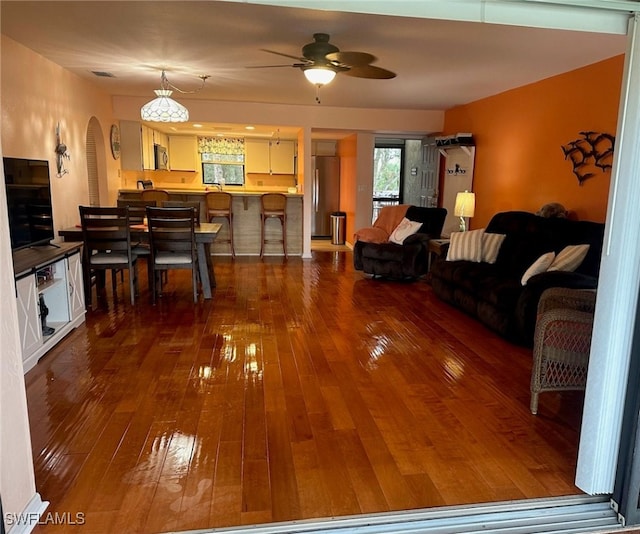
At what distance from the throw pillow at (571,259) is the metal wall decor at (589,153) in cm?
87

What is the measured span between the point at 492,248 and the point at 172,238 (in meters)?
3.28

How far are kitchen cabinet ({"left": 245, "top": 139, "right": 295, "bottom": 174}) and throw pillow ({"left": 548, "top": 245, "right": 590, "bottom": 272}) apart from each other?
6.53 meters

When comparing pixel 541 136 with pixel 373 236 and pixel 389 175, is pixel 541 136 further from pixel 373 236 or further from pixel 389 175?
pixel 389 175

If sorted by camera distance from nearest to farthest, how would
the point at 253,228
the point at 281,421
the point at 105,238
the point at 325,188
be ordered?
1. the point at 281,421
2. the point at 105,238
3. the point at 253,228
4. the point at 325,188

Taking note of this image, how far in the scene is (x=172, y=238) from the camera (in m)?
4.60

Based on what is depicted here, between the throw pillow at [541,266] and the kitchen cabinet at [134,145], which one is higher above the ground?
the kitchen cabinet at [134,145]

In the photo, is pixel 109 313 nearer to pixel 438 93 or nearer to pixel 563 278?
pixel 563 278

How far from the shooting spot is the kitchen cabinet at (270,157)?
9352 millimetres

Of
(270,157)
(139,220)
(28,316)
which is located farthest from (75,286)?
(270,157)

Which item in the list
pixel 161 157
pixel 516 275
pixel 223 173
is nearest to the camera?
pixel 516 275

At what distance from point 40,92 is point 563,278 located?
496 cm

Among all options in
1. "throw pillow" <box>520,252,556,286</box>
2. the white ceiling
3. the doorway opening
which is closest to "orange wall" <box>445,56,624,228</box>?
the white ceiling

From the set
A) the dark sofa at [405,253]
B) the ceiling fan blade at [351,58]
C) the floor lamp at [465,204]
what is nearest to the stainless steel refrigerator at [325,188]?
the dark sofa at [405,253]

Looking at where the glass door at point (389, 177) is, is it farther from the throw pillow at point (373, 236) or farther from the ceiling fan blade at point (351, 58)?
the ceiling fan blade at point (351, 58)
